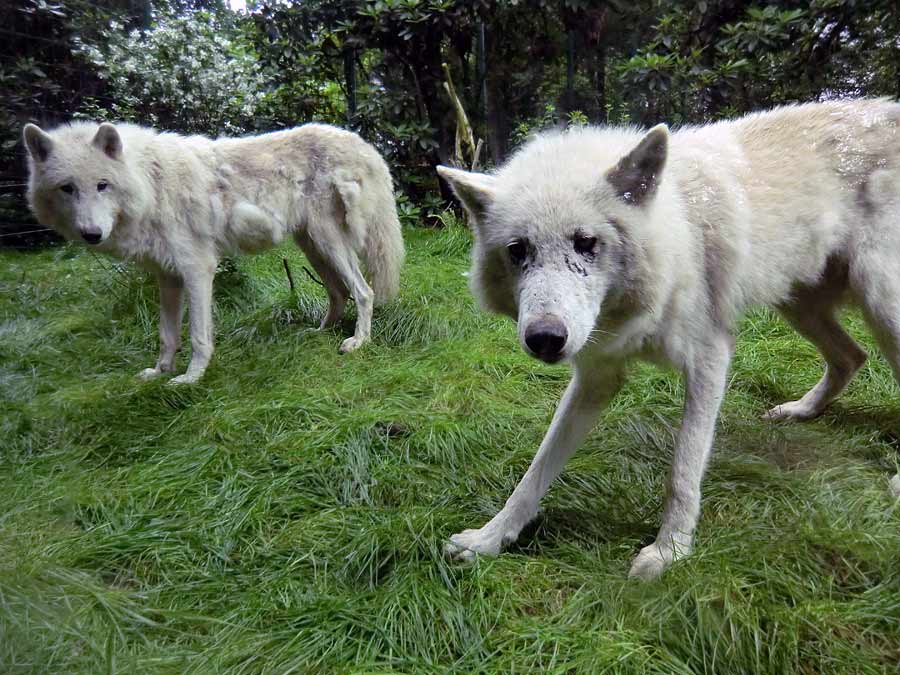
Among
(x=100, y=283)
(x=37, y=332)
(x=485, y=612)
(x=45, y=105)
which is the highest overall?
(x=45, y=105)

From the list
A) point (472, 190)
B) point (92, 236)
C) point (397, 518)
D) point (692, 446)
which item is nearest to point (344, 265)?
point (92, 236)

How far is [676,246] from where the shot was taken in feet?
6.86

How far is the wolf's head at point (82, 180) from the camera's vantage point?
8.56 ft

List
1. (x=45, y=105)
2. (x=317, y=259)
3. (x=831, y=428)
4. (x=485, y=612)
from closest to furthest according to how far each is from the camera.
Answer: (x=485, y=612), (x=45, y=105), (x=831, y=428), (x=317, y=259)

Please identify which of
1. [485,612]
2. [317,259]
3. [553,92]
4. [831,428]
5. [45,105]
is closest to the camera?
[485,612]

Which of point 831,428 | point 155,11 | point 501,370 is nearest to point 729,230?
point 831,428

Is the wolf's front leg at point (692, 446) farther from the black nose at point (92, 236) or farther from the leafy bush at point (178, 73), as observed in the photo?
the black nose at point (92, 236)

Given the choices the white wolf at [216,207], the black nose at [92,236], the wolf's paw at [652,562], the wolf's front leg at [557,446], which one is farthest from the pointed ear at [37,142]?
the wolf's paw at [652,562]

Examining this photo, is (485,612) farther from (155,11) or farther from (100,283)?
(100,283)

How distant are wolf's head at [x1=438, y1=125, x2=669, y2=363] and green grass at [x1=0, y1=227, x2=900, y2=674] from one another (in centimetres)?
87

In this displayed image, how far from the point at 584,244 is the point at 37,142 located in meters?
2.15

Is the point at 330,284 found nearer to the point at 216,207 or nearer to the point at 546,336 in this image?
the point at 216,207

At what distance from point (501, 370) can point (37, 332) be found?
8.35 ft

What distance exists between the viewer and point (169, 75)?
2877 millimetres
